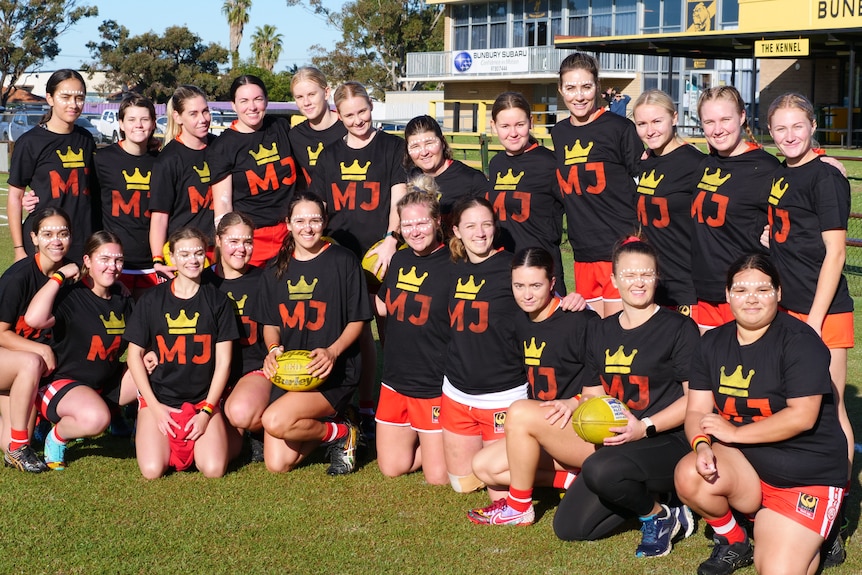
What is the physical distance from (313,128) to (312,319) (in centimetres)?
139

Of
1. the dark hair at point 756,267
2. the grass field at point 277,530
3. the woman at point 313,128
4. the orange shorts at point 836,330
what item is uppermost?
the woman at point 313,128

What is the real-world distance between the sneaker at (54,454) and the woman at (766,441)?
10.2ft

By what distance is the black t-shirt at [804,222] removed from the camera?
13.4ft

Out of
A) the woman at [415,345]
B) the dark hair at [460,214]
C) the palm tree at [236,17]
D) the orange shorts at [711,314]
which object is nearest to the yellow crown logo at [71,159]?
the woman at [415,345]

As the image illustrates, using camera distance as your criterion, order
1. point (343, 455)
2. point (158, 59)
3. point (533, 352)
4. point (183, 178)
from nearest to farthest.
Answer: point (533, 352) < point (343, 455) < point (183, 178) < point (158, 59)

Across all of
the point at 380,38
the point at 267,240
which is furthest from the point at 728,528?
the point at 380,38

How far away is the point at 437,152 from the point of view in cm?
543

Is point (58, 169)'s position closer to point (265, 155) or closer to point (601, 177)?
point (265, 155)

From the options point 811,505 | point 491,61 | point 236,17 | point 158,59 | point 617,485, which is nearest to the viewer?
point 811,505

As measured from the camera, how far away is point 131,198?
5883mm

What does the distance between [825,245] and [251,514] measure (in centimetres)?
276

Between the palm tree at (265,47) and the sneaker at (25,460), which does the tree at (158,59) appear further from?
the sneaker at (25,460)

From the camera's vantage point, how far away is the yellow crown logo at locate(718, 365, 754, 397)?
3.78 m

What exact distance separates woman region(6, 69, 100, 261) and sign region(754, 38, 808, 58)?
22.3 metres
